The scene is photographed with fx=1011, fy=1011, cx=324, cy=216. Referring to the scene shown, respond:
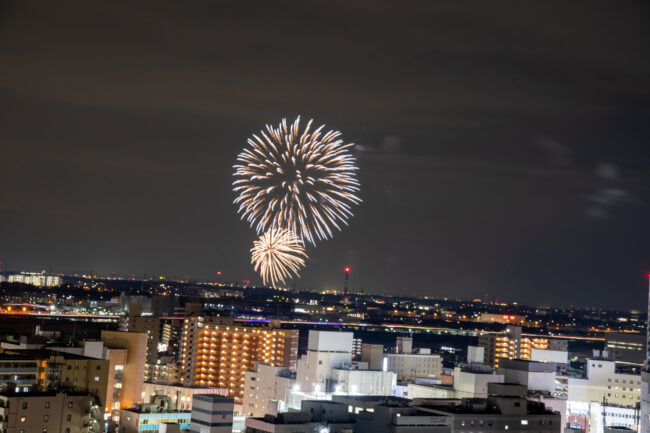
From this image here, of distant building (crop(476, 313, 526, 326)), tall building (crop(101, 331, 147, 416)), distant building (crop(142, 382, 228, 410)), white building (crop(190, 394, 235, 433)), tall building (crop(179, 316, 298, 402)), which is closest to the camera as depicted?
white building (crop(190, 394, 235, 433))

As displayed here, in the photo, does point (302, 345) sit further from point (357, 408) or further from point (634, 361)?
point (357, 408)

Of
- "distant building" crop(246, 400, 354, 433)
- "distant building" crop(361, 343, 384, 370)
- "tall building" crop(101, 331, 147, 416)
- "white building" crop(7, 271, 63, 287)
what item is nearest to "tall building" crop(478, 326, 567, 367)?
"distant building" crop(361, 343, 384, 370)

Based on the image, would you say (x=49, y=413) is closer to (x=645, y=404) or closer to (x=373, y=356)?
(x=645, y=404)

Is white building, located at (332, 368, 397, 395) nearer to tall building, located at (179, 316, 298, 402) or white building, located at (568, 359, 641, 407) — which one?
white building, located at (568, 359, 641, 407)

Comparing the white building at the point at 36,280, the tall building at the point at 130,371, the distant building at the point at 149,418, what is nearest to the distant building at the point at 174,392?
the tall building at the point at 130,371

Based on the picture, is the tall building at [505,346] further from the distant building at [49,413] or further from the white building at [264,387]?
the distant building at [49,413]
